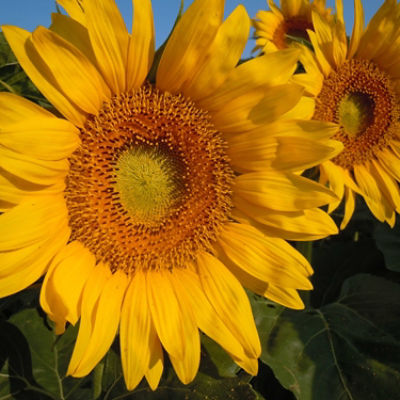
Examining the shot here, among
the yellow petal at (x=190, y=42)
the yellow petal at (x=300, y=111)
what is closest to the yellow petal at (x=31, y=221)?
→ the yellow petal at (x=190, y=42)

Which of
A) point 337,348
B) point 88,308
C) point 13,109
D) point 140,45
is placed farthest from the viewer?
point 337,348

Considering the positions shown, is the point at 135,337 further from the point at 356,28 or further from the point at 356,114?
the point at 356,114

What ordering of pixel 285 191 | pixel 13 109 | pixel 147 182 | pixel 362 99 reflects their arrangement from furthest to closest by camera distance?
1. pixel 362 99
2. pixel 147 182
3. pixel 285 191
4. pixel 13 109

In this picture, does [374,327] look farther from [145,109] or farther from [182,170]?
[145,109]

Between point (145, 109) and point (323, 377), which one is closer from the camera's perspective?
point (145, 109)

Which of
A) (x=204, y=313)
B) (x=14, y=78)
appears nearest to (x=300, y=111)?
(x=204, y=313)

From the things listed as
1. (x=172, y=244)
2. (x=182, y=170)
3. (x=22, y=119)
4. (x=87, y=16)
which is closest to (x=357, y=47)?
(x=182, y=170)

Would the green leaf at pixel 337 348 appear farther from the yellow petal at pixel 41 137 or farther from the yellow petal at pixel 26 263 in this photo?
the yellow petal at pixel 41 137
